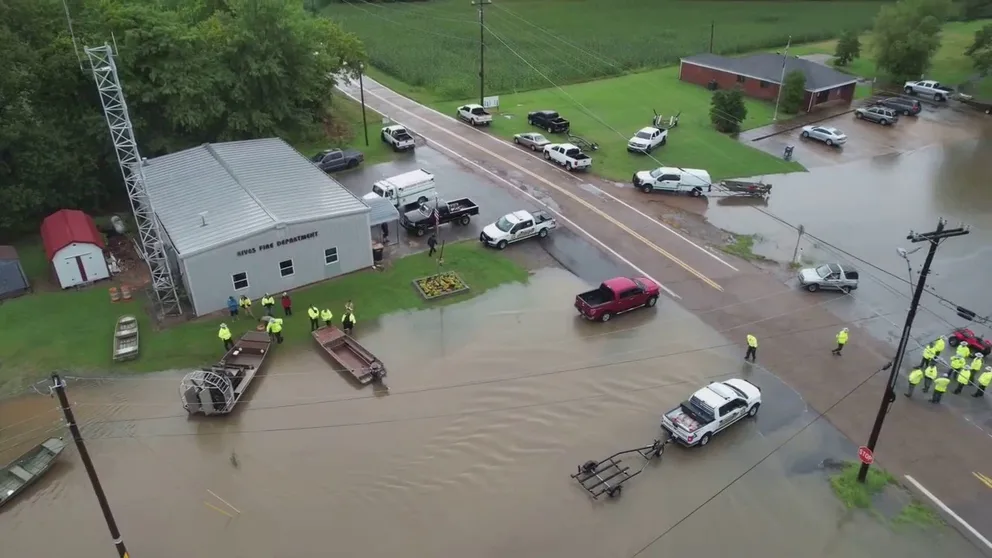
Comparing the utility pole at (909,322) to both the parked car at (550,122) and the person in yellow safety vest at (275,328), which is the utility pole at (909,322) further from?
the parked car at (550,122)

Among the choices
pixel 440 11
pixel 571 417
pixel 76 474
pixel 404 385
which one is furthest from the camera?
pixel 440 11

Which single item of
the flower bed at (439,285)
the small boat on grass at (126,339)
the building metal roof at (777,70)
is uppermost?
the building metal roof at (777,70)

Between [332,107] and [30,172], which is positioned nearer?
[30,172]

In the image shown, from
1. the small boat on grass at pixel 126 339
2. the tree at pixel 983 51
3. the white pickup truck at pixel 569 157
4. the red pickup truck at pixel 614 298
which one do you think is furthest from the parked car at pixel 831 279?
the tree at pixel 983 51

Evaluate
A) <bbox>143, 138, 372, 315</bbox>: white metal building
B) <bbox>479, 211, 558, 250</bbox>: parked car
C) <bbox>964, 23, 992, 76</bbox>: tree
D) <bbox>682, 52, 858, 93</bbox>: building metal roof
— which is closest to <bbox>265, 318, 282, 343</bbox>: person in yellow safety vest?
<bbox>143, 138, 372, 315</bbox>: white metal building

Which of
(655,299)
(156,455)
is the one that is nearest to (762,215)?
(655,299)

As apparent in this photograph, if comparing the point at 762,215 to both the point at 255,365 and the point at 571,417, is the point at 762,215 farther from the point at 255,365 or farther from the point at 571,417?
the point at 255,365

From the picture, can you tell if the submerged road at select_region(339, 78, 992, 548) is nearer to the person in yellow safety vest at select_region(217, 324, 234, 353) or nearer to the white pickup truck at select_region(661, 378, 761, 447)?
the white pickup truck at select_region(661, 378, 761, 447)
